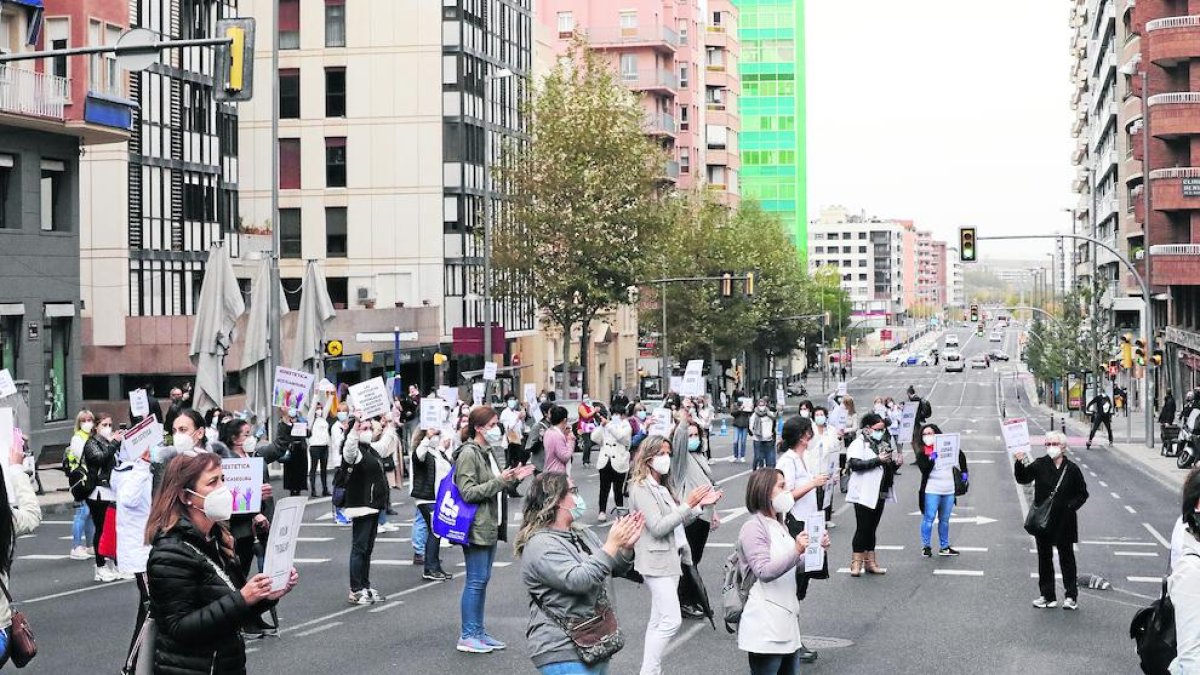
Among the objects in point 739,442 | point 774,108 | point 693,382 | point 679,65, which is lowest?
point 739,442

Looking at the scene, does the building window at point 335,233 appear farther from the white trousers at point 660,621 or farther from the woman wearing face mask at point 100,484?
the white trousers at point 660,621

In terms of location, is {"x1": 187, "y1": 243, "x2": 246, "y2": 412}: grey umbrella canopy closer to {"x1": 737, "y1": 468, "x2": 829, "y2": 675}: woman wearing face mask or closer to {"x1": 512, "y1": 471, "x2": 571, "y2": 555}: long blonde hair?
{"x1": 737, "y1": 468, "x2": 829, "y2": 675}: woman wearing face mask

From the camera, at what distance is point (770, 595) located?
923 centimetres

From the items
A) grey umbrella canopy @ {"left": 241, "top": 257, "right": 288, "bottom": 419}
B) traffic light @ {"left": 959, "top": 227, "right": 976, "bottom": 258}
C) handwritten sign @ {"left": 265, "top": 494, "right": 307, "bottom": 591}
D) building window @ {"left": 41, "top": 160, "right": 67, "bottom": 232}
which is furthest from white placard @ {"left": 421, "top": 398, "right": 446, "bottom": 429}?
traffic light @ {"left": 959, "top": 227, "right": 976, "bottom": 258}

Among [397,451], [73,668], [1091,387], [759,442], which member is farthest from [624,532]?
[1091,387]

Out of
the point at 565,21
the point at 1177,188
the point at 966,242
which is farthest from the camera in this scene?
the point at 565,21

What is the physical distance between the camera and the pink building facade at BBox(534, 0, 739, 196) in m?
99.6

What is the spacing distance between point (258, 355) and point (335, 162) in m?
35.0

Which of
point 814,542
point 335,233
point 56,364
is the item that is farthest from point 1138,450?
point 814,542

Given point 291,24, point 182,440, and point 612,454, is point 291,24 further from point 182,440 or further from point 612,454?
point 182,440

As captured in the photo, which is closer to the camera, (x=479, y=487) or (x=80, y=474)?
(x=479, y=487)

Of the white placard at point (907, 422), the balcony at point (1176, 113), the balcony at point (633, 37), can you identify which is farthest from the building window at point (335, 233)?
the balcony at point (633, 37)

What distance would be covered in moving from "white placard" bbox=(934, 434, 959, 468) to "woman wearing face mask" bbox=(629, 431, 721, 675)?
7411 mm

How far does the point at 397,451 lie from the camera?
28.2 m
